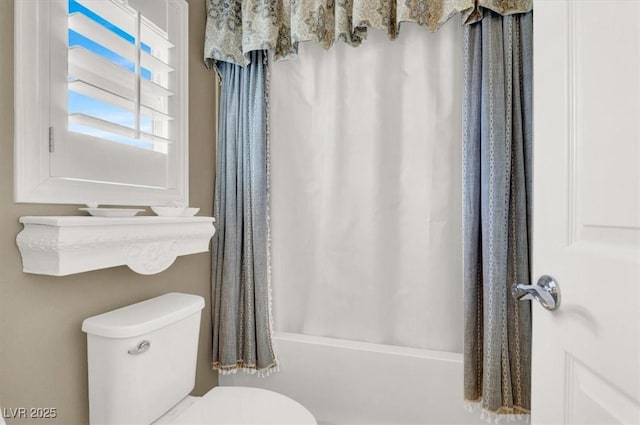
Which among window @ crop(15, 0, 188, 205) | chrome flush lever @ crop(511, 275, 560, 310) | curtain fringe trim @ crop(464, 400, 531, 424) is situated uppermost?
window @ crop(15, 0, 188, 205)

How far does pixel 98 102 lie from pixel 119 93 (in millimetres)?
74

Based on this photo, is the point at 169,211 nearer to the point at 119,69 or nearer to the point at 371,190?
the point at 119,69

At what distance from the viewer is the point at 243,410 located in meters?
1.17

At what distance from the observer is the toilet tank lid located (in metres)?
1.06

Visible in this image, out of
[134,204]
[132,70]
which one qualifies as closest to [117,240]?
[134,204]

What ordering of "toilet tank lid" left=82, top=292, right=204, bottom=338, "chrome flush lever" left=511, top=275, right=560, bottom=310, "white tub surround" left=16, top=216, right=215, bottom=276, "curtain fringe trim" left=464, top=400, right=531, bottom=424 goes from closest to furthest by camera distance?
1. "chrome flush lever" left=511, top=275, right=560, bottom=310
2. "white tub surround" left=16, top=216, right=215, bottom=276
3. "toilet tank lid" left=82, top=292, right=204, bottom=338
4. "curtain fringe trim" left=464, top=400, right=531, bottom=424

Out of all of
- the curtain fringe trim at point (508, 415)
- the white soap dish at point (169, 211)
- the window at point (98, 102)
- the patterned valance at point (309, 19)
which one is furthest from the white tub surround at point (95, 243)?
the curtain fringe trim at point (508, 415)

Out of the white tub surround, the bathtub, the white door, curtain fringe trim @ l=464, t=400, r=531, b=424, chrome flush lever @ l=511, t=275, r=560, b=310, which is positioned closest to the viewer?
the white door

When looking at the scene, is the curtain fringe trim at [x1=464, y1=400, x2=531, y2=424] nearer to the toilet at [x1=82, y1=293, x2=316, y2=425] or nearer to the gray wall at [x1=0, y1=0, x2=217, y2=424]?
the toilet at [x1=82, y1=293, x2=316, y2=425]

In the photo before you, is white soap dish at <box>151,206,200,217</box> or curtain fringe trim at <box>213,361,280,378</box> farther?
curtain fringe trim at <box>213,361,280,378</box>

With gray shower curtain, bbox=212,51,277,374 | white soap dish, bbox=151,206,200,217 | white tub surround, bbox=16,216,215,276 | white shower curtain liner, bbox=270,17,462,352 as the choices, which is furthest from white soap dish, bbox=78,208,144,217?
white shower curtain liner, bbox=270,17,462,352

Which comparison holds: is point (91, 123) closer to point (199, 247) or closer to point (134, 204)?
point (134, 204)

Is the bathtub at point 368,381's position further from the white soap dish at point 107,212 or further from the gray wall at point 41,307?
the white soap dish at point 107,212

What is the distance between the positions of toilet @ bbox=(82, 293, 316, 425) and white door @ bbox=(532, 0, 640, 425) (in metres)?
0.78
